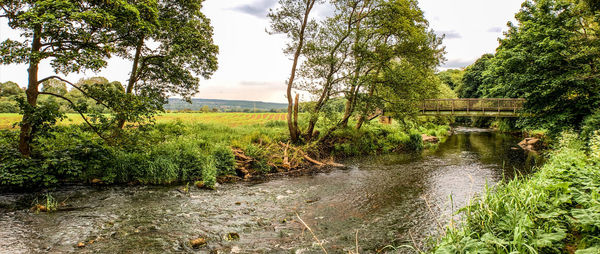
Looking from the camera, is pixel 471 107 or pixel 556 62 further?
pixel 471 107

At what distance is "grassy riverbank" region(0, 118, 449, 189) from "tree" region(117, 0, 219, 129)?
2783 millimetres

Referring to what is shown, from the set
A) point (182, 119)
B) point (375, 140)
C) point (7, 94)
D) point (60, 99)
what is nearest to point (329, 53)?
point (375, 140)

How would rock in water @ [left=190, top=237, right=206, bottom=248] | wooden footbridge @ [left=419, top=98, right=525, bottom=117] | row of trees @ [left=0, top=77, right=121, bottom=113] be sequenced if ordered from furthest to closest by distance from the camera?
wooden footbridge @ [left=419, top=98, right=525, bottom=117] → row of trees @ [left=0, top=77, right=121, bottom=113] → rock in water @ [left=190, top=237, right=206, bottom=248]

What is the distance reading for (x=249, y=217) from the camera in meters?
7.16

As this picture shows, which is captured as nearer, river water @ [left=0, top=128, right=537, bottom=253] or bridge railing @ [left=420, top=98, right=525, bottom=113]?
river water @ [left=0, top=128, right=537, bottom=253]

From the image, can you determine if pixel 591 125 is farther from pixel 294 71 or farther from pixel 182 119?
pixel 182 119

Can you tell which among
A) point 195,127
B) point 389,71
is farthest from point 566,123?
point 195,127

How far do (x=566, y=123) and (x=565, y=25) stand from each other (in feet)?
19.4

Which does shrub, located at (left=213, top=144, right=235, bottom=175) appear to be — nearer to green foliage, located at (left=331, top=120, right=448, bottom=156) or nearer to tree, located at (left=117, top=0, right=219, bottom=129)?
tree, located at (left=117, top=0, right=219, bottom=129)

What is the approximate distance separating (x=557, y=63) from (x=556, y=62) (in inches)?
3.2

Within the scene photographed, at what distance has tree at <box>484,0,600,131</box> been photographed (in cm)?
1469

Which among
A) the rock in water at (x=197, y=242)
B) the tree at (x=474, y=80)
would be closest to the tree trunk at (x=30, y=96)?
the rock in water at (x=197, y=242)

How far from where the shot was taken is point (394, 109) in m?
15.7

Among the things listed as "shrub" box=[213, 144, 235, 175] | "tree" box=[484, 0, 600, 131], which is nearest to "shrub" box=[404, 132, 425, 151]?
"tree" box=[484, 0, 600, 131]
